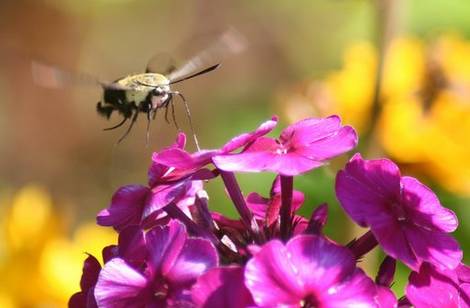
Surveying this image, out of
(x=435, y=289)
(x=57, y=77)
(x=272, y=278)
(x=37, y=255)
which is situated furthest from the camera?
(x=37, y=255)

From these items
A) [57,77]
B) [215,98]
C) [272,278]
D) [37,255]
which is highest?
[57,77]

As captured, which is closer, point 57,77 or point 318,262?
point 318,262

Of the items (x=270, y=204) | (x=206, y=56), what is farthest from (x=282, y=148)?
(x=206, y=56)

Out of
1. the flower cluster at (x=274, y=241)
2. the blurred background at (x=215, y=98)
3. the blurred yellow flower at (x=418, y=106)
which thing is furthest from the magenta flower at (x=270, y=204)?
the blurred yellow flower at (x=418, y=106)

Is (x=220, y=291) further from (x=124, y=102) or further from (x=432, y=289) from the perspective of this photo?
(x=124, y=102)

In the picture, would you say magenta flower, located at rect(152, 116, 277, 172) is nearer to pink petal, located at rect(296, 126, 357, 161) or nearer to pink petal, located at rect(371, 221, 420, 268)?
pink petal, located at rect(296, 126, 357, 161)

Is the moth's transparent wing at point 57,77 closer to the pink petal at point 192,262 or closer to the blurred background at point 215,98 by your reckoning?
the pink petal at point 192,262

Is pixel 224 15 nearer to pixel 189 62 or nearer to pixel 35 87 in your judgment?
pixel 35 87

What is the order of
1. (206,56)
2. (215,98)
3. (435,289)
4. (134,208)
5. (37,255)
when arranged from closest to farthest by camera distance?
1. (435,289)
2. (134,208)
3. (206,56)
4. (37,255)
5. (215,98)
